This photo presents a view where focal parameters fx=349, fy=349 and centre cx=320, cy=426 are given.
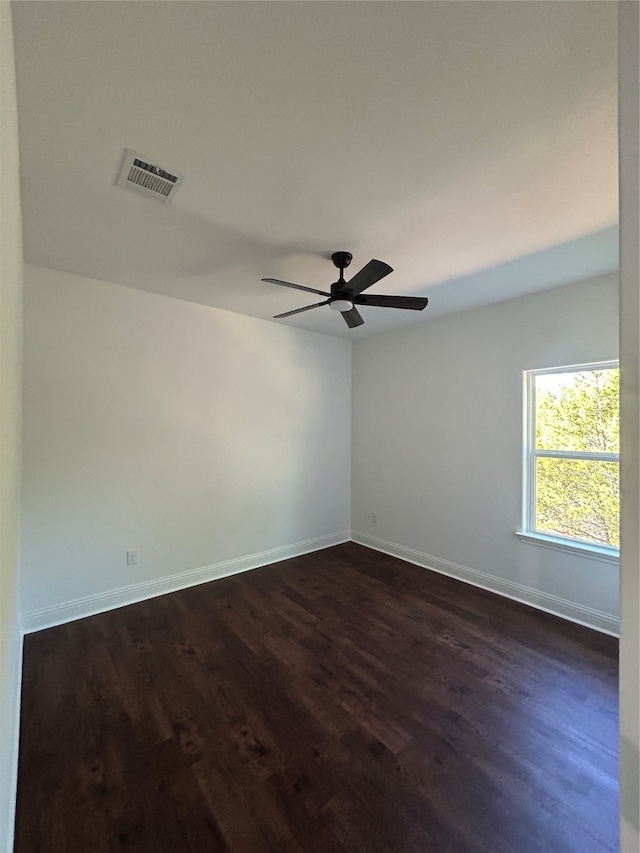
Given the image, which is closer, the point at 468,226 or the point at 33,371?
the point at 468,226

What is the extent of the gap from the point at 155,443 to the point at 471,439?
2.94 meters

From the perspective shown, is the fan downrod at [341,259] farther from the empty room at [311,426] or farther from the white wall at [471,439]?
the white wall at [471,439]

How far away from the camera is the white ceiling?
3.28 feet

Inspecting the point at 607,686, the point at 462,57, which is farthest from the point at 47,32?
the point at 607,686

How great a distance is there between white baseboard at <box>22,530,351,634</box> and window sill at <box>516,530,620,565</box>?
7.44 ft

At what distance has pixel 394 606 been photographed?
2898mm

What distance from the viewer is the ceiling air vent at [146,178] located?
1.49 meters

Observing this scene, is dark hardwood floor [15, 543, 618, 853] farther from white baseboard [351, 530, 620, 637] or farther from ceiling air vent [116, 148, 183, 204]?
ceiling air vent [116, 148, 183, 204]

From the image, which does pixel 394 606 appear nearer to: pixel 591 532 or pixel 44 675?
pixel 591 532

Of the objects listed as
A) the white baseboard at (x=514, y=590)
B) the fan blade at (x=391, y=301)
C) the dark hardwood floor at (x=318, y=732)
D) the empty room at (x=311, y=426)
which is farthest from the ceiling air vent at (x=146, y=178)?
the white baseboard at (x=514, y=590)

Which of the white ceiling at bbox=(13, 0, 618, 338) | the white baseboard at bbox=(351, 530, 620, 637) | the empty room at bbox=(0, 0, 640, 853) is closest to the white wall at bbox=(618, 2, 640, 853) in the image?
the empty room at bbox=(0, 0, 640, 853)

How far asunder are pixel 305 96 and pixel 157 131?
0.59m

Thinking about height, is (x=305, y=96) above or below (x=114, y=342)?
above

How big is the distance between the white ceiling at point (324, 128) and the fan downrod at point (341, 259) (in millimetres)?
68
